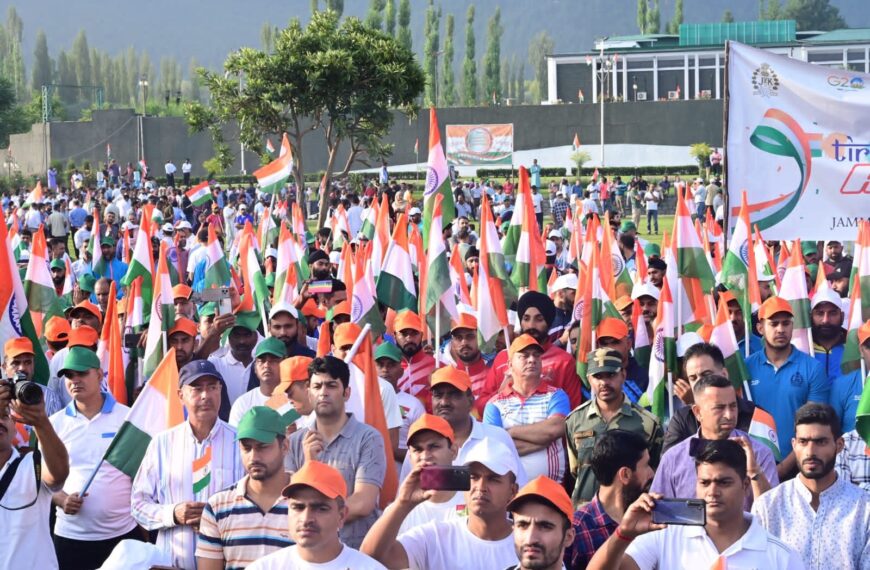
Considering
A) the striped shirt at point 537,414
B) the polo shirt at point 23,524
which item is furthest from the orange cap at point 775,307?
the polo shirt at point 23,524

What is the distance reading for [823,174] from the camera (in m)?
11.4

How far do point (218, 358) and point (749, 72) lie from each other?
514 centimetres

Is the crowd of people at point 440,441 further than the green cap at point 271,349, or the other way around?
the green cap at point 271,349

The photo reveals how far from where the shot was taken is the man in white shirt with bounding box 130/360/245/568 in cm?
628

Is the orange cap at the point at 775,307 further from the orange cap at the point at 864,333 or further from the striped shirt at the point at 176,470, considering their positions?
the striped shirt at the point at 176,470

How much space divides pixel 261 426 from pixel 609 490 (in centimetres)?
141

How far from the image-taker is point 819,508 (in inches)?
224

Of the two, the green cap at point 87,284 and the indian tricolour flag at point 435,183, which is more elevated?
the indian tricolour flag at point 435,183

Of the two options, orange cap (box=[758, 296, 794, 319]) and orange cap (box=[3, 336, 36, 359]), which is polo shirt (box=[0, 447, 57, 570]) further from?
orange cap (box=[758, 296, 794, 319])

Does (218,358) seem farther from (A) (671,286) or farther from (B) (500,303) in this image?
(A) (671,286)

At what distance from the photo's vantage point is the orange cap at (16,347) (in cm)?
799

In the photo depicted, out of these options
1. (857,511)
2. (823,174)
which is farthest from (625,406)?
(823,174)

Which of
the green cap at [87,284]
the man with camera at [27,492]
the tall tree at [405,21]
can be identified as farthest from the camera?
the tall tree at [405,21]

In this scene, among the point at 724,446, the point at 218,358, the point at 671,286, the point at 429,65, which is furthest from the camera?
the point at 429,65
